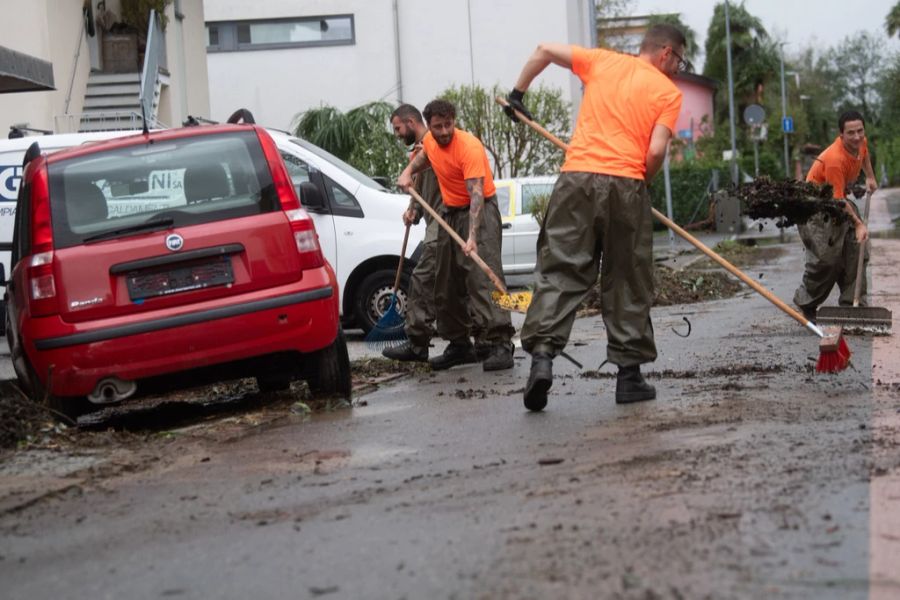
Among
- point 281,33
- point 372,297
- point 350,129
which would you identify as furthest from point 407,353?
point 281,33

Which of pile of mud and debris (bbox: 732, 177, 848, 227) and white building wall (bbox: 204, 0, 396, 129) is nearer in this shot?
pile of mud and debris (bbox: 732, 177, 848, 227)

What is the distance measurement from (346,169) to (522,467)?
323 inches

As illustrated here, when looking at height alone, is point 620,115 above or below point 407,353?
above

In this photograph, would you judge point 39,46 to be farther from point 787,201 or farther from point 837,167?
point 787,201

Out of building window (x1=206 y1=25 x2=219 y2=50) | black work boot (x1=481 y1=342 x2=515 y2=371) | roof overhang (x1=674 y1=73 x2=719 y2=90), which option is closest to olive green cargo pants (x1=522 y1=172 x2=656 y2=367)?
black work boot (x1=481 y1=342 x2=515 y2=371)

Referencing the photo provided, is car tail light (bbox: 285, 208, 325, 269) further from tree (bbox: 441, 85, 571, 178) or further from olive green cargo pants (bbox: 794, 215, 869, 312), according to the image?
tree (bbox: 441, 85, 571, 178)

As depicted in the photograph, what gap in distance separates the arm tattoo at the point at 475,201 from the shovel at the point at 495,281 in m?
0.12

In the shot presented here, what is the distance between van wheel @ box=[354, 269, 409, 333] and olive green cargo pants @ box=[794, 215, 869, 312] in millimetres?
3619

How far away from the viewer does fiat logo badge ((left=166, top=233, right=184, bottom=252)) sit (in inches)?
295

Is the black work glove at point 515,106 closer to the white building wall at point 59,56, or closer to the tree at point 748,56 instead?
the white building wall at point 59,56

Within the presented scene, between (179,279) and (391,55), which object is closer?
(179,279)

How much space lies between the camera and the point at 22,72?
441 inches

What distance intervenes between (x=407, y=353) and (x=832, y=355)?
11.2 feet

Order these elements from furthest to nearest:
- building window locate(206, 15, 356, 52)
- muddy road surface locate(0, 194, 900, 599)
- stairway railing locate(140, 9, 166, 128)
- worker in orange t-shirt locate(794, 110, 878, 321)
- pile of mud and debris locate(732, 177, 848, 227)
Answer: building window locate(206, 15, 356, 52), stairway railing locate(140, 9, 166, 128), worker in orange t-shirt locate(794, 110, 878, 321), pile of mud and debris locate(732, 177, 848, 227), muddy road surface locate(0, 194, 900, 599)
